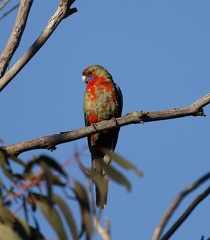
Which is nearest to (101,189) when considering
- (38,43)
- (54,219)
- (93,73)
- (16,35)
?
(54,219)

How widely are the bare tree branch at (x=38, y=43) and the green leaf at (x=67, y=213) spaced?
1.99 meters

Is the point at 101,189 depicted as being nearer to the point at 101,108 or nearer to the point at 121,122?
the point at 121,122

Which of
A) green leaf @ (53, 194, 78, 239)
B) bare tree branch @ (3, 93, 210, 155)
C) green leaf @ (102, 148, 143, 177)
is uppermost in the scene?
bare tree branch @ (3, 93, 210, 155)

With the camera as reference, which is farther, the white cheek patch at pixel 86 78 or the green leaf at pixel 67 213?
the white cheek patch at pixel 86 78

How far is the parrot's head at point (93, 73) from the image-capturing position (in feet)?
22.4

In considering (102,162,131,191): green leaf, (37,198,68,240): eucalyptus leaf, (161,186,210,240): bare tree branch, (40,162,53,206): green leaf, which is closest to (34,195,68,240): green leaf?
(37,198,68,240): eucalyptus leaf

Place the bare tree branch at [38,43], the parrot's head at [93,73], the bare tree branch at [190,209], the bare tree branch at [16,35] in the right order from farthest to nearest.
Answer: the parrot's head at [93,73] < the bare tree branch at [16,35] < the bare tree branch at [38,43] < the bare tree branch at [190,209]

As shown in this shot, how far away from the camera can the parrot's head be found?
6837 millimetres

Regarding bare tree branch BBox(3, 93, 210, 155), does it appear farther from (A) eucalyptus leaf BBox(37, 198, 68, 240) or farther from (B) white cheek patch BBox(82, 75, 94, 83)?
(B) white cheek patch BBox(82, 75, 94, 83)

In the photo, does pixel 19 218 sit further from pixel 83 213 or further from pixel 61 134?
pixel 61 134

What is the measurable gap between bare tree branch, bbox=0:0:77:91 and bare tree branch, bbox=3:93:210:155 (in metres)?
0.47


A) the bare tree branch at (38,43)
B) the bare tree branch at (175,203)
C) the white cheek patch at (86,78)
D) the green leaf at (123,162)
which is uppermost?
the white cheek patch at (86,78)

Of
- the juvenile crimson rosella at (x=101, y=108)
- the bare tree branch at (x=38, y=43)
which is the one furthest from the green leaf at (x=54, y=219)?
the juvenile crimson rosella at (x=101, y=108)

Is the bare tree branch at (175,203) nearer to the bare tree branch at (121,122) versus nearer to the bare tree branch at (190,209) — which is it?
the bare tree branch at (190,209)
